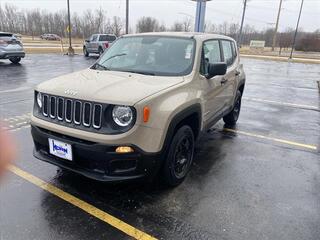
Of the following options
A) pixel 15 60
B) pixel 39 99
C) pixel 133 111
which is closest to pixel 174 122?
pixel 133 111

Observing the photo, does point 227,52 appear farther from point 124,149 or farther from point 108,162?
point 108,162

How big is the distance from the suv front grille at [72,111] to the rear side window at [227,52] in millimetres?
3054

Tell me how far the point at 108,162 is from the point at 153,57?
1.85 m

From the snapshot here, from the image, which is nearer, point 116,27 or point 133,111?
point 133,111

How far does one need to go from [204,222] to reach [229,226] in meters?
0.25

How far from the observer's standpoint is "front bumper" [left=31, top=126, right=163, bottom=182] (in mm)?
3004

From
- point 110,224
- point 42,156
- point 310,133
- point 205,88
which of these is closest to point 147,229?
point 110,224

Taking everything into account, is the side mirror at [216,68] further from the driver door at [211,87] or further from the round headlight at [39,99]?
the round headlight at [39,99]

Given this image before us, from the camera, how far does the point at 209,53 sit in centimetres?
457

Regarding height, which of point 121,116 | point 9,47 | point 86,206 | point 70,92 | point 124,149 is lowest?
point 86,206

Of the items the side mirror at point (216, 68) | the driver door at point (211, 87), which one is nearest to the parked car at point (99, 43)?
the driver door at point (211, 87)

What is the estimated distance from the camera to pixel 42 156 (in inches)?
141

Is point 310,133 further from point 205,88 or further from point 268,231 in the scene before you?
point 268,231

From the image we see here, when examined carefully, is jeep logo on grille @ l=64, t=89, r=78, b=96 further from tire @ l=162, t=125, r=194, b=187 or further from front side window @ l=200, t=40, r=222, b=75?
front side window @ l=200, t=40, r=222, b=75
